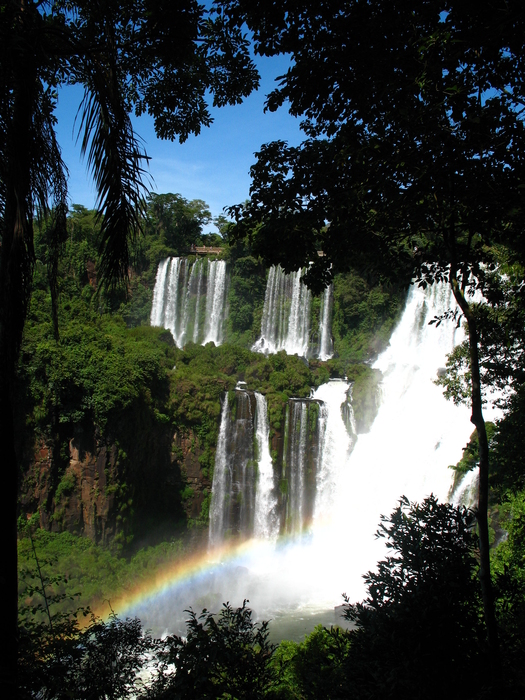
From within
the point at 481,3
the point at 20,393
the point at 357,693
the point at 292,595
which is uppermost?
the point at 481,3

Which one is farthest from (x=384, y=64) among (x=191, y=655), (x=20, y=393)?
(x=20, y=393)

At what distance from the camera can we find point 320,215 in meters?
5.07

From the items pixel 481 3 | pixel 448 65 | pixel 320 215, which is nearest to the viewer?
pixel 481 3

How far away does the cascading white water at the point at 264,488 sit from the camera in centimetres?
1806

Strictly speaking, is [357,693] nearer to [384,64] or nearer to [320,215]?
[320,215]

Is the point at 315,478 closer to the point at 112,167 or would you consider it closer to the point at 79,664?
the point at 79,664

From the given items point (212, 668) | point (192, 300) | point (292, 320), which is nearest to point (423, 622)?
point (212, 668)

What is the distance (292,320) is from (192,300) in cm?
728

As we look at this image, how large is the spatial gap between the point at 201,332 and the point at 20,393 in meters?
16.5

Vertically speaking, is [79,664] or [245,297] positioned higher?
[245,297]

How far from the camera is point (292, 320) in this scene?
26453 millimetres

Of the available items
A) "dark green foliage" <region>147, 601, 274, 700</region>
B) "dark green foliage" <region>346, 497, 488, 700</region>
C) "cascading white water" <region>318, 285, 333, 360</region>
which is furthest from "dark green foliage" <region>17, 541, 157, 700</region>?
"cascading white water" <region>318, 285, 333, 360</region>

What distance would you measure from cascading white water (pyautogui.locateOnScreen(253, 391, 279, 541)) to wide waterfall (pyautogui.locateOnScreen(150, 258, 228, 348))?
1226 centimetres

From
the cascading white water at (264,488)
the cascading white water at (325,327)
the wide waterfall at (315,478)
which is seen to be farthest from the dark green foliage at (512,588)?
the cascading white water at (325,327)
